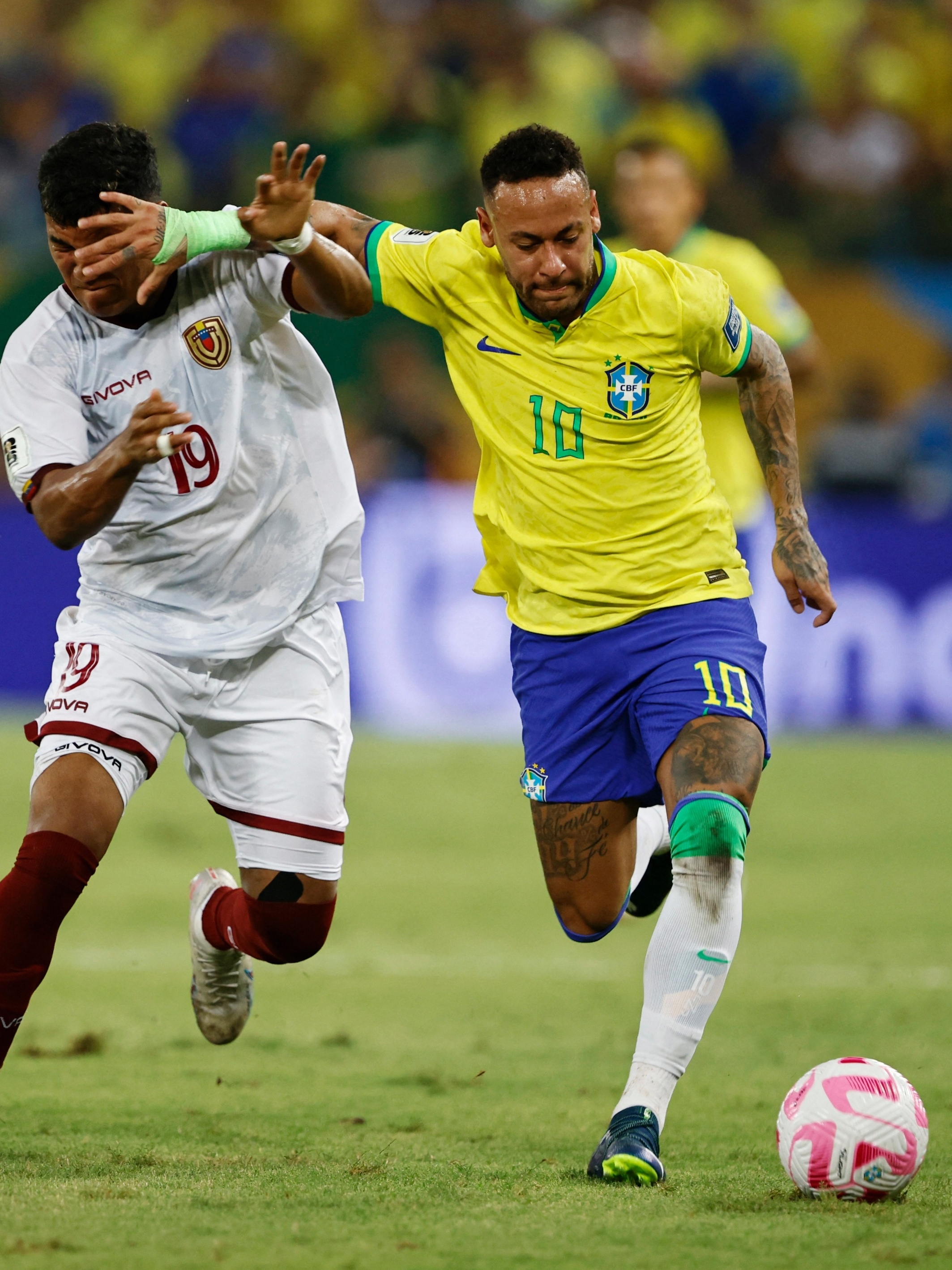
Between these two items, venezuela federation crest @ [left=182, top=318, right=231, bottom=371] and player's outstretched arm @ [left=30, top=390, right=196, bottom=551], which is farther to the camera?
venezuela federation crest @ [left=182, top=318, right=231, bottom=371]

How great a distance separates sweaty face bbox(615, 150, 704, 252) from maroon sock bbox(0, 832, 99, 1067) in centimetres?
376

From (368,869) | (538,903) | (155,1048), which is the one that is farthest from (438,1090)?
(368,869)

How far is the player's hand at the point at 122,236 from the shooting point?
385cm

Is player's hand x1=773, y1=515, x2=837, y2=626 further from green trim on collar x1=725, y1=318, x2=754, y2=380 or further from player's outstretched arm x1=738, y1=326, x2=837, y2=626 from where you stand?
green trim on collar x1=725, y1=318, x2=754, y2=380

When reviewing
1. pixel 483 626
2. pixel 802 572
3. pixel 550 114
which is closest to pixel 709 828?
pixel 802 572

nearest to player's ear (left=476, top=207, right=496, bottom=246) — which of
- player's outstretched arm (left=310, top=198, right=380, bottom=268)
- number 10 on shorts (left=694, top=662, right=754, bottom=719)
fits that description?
player's outstretched arm (left=310, top=198, right=380, bottom=268)

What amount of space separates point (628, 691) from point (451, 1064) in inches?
57.7

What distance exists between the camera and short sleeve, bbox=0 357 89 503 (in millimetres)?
4031

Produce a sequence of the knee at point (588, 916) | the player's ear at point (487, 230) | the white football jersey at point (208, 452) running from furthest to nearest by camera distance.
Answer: the knee at point (588, 916) < the player's ear at point (487, 230) < the white football jersey at point (208, 452)

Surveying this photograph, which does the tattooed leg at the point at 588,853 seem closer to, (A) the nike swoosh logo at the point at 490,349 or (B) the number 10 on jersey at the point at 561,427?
(B) the number 10 on jersey at the point at 561,427

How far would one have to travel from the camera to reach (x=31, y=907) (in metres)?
3.93

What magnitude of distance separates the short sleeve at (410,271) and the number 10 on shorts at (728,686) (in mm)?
1142

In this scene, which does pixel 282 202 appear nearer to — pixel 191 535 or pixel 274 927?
pixel 191 535

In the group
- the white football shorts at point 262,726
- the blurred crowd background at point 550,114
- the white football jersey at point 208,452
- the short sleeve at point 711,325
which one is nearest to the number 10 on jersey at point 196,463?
the white football jersey at point 208,452
